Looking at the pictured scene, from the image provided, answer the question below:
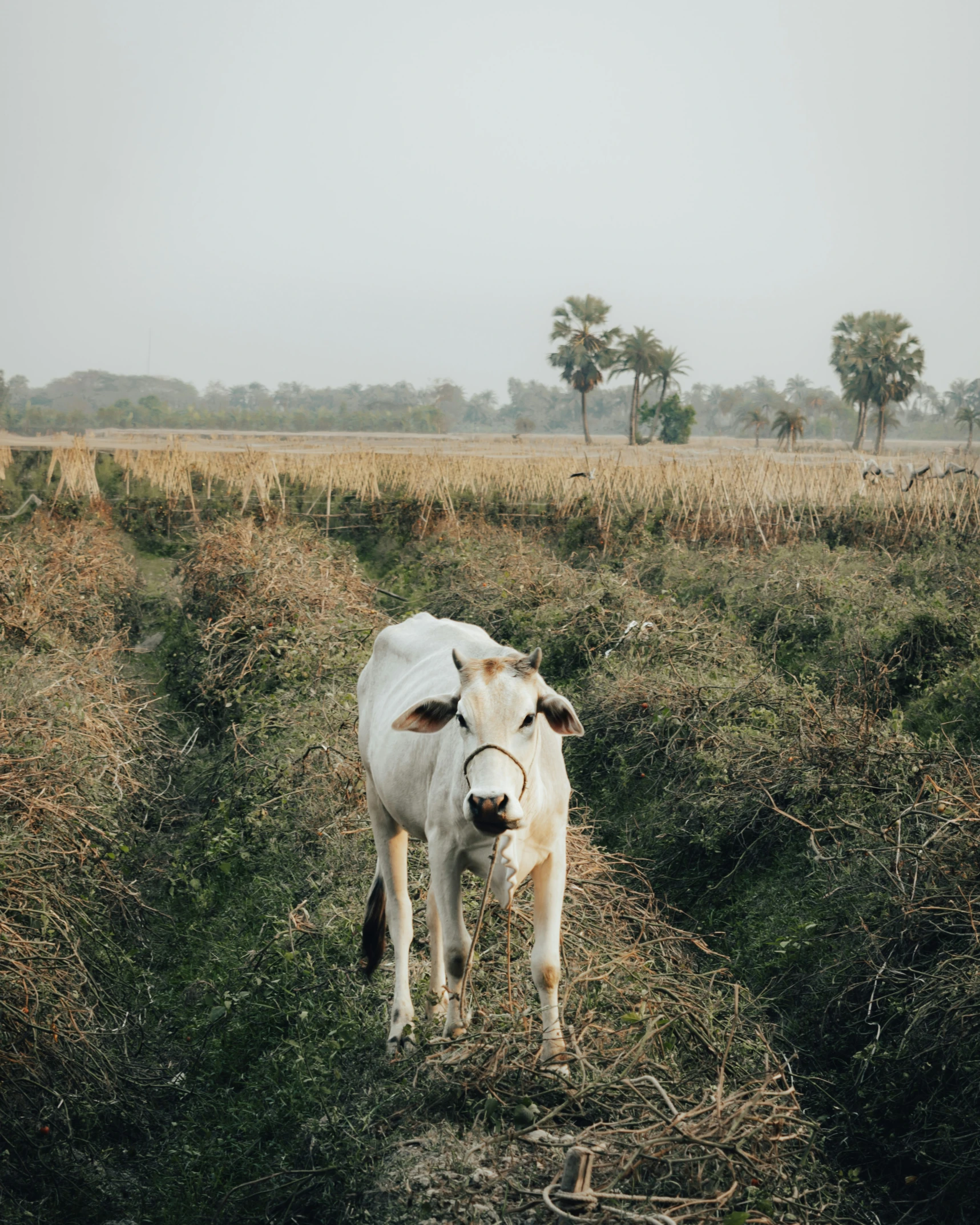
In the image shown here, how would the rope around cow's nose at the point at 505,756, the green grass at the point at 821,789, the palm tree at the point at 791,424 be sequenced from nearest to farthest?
the rope around cow's nose at the point at 505,756 → the green grass at the point at 821,789 → the palm tree at the point at 791,424

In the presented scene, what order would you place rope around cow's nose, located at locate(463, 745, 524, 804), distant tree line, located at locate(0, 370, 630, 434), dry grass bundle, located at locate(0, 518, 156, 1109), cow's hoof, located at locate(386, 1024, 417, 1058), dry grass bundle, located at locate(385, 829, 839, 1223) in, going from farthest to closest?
distant tree line, located at locate(0, 370, 630, 434) < dry grass bundle, located at locate(0, 518, 156, 1109) < cow's hoof, located at locate(386, 1024, 417, 1058) < rope around cow's nose, located at locate(463, 745, 524, 804) < dry grass bundle, located at locate(385, 829, 839, 1223)

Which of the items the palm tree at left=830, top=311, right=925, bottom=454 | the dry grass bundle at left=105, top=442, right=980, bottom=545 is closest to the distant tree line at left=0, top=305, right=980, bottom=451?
the palm tree at left=830, top=311, right=925, bottom=454

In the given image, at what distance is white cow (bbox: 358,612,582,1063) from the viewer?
11.3ft

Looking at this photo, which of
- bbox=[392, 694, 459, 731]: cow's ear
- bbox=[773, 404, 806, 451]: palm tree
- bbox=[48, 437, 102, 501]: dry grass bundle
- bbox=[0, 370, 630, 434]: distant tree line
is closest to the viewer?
bbox=[392, 694, 459, 731]: cow's ear

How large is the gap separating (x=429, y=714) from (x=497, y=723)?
414 mm

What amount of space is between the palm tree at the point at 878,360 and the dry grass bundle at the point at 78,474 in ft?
139

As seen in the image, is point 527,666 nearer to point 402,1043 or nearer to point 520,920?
point 402,1043

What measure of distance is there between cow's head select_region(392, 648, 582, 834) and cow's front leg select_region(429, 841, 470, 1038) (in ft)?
1.72

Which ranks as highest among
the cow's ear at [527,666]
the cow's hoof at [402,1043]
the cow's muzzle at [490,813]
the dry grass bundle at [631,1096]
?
the cow's ear at [527,666]

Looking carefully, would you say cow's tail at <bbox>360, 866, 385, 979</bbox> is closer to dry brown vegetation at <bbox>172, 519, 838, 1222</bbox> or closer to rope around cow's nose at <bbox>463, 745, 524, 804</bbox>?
dry brown vegetation at <bbox>172, 519, 838, 1222</bbox>

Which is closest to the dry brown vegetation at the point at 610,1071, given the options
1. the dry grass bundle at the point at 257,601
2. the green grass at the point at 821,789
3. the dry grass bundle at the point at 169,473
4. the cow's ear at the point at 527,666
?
the green grass at the point at 821,789

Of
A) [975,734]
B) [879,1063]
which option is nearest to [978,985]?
[879,1063]

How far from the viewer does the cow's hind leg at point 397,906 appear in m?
4.20

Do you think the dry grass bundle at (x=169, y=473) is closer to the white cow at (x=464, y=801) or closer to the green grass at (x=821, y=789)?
the green grass at (x=821, y=789)
